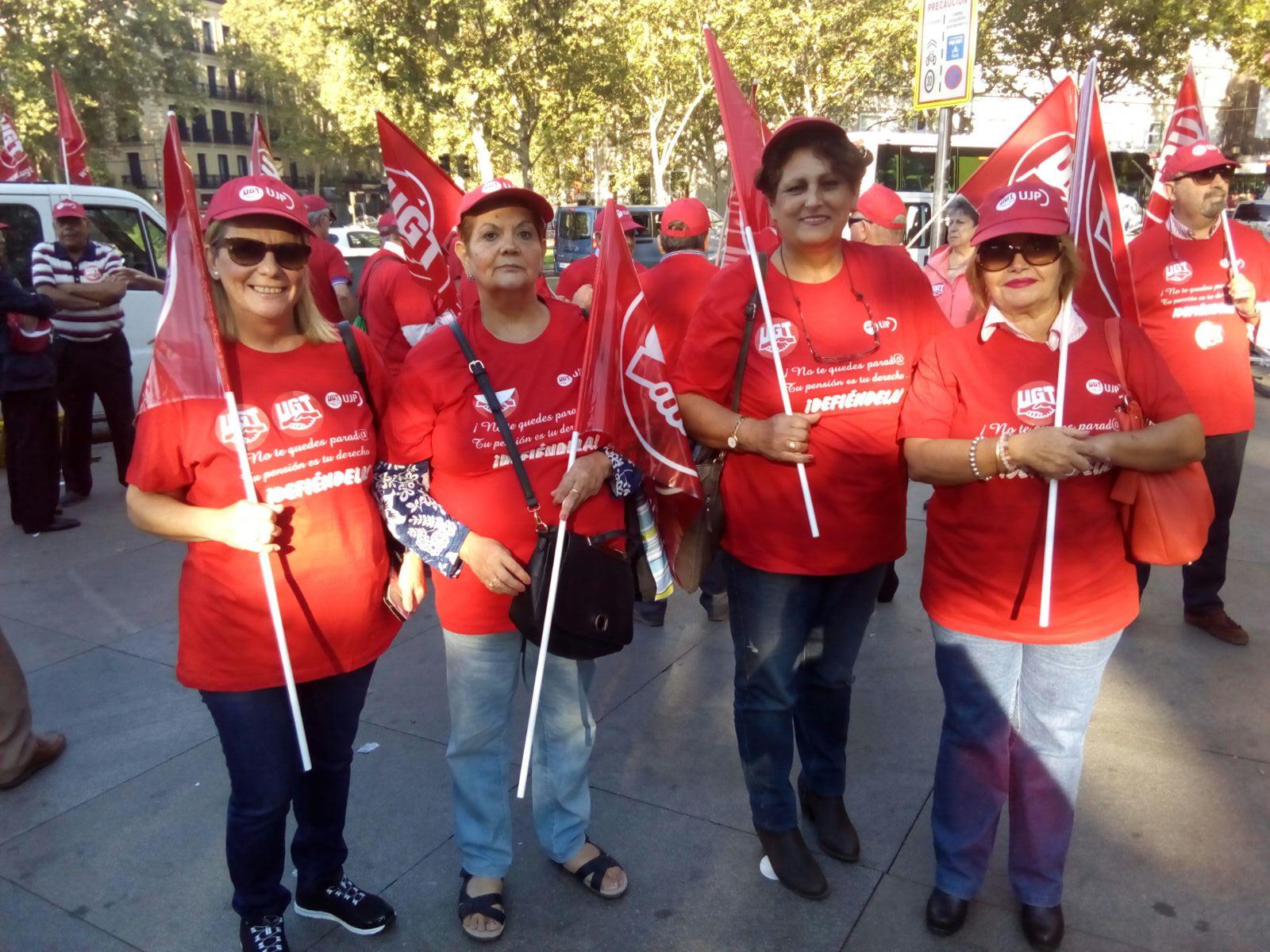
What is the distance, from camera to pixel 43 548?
6.20 metres

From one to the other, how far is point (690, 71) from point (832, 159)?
26.9m

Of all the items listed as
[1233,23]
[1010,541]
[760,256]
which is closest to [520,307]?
[760,256]

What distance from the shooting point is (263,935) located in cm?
250

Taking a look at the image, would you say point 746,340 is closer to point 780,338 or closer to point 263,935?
point 780,338

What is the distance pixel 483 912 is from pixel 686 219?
372cm

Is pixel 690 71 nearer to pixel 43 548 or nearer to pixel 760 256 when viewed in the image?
pixel 43 548

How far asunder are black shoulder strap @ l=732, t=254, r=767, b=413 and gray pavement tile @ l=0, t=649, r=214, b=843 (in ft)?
8.51

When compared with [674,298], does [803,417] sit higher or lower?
lower

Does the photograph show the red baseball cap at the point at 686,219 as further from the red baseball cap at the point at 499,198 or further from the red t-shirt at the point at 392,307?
the red baseball cap at the point at 499,198

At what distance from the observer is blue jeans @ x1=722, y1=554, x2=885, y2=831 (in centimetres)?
272

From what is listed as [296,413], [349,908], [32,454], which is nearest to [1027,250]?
[296,413]

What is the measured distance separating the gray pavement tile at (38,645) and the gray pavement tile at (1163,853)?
3.91 m

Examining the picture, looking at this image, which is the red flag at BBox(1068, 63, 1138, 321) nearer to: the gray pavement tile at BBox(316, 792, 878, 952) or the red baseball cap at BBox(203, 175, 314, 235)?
the gray pavement tile at BBox(316, 792, 878, 952)

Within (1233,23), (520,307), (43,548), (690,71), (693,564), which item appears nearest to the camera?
(520,307)
